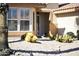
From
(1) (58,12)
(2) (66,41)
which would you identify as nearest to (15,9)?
(1) (58,12)

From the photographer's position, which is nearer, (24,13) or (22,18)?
(22,18)

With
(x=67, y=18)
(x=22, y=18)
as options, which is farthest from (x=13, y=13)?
(x=67, y=18)

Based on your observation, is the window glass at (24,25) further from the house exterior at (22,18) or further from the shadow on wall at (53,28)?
the shadow on wall at (53,28)

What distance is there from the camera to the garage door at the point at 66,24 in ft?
55.6

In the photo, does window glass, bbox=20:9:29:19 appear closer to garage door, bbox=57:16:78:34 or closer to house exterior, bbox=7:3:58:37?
Result: house exterior, bbox=7:3:58:37

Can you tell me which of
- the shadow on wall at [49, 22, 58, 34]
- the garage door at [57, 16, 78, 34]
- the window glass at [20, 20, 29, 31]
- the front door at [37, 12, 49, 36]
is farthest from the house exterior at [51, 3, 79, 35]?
the window glass at [20, 20, 29, 31]

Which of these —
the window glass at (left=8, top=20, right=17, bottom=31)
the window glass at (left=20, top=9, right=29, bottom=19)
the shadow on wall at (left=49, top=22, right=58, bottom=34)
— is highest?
the window glass at (left=20, top=9, right=29, bottom=19)

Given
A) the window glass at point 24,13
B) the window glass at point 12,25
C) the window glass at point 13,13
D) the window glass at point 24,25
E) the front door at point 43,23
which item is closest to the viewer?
the window glass at point 12,25

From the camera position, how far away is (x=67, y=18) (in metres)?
17.2

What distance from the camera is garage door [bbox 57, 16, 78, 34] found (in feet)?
55.6

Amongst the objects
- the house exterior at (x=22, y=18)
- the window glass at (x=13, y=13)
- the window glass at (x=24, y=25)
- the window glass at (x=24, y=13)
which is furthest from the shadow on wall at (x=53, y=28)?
the window glass at (x=13, y=13)

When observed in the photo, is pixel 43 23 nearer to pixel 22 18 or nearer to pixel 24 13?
pixel 24 13

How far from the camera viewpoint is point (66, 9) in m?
17.2

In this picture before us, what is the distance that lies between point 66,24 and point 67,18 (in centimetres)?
47
